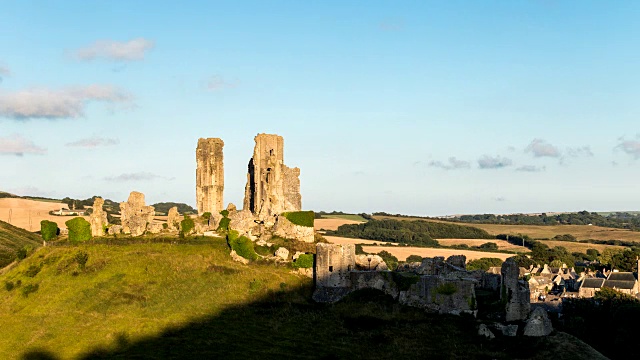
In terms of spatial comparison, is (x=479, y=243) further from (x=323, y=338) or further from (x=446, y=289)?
(x=323, y=338)

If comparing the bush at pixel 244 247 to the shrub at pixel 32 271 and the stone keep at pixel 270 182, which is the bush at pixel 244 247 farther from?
the shrub at pixel 32 271

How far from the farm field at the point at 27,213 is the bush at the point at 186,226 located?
2228 inches

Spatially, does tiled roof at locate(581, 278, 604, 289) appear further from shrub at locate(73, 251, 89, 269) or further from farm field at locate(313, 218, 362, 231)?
shrub at locate(73, 251, 89, 269)

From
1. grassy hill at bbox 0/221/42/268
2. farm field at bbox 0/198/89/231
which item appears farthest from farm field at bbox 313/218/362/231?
grassy hill at bbox 0/221/42/268

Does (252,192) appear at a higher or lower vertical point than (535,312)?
higher

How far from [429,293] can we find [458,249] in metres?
96.8

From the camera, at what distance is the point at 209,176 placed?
3324 inches

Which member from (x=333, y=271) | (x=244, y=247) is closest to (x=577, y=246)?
(x=333, y=271)

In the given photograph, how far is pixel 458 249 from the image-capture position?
495ft

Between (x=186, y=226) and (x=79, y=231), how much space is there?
1128 cm

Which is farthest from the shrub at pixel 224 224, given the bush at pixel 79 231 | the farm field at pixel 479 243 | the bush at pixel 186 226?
the farm field at pixel 479 243

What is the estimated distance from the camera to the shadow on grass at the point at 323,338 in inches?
1886

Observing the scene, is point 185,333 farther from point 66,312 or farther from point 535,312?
point 535,312

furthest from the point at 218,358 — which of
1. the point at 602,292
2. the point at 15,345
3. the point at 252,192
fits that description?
the point at 602,292
